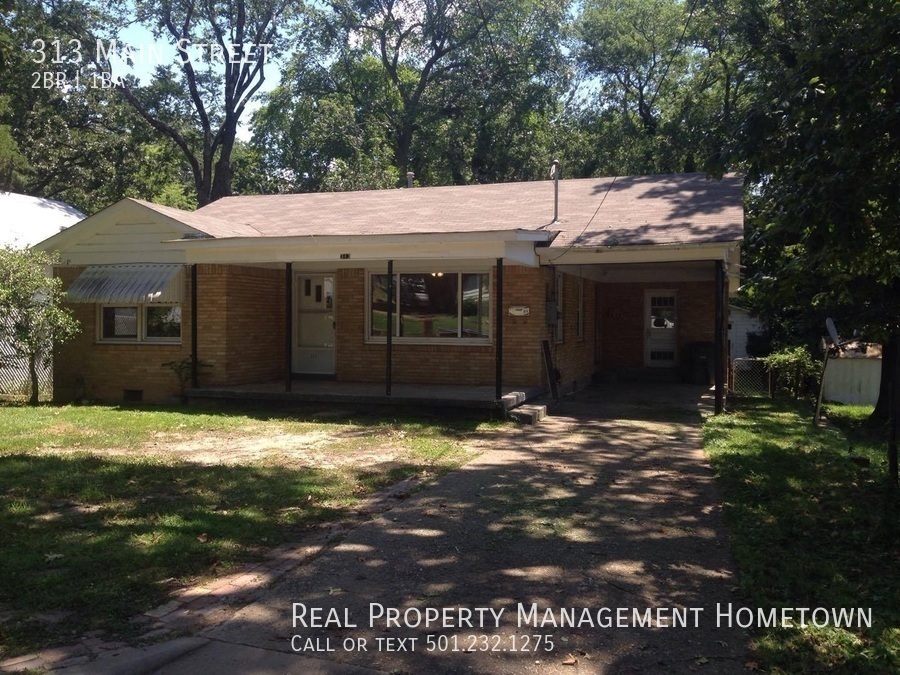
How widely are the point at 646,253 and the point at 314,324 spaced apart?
716 centimetres

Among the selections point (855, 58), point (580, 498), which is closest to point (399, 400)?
point (580, 498)

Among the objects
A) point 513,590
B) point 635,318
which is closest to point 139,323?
point 635,318

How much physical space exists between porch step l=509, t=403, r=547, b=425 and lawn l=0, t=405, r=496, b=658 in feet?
1.94

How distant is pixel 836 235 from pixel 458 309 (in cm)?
884

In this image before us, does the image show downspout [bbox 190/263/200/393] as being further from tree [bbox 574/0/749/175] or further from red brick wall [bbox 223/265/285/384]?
tree [bbox 574/0/749/175]

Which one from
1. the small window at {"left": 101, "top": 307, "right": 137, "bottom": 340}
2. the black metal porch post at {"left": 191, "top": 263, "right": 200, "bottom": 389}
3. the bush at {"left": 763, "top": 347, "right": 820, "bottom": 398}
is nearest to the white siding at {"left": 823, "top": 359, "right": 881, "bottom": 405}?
the bush at {"left": 763, "top": 347, "right": 820, "bottom": 398}

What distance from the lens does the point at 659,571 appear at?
511 cm

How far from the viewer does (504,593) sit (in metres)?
4.68

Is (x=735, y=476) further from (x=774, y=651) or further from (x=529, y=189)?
(x=529, y=189)

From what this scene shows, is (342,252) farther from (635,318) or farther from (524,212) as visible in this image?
(635,318)

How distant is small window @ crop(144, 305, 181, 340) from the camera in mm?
14859

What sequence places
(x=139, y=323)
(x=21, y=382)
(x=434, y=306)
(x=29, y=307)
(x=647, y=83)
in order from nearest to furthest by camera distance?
(x=29, y=307)
(x=434, y=306)
(x=139, y=323)
(x=21, y=382)
(x=647, y=83)

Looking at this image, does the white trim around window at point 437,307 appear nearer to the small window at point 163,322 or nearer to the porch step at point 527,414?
the porch step at point 527,414

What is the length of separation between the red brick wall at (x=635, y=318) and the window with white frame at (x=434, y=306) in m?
5.74
